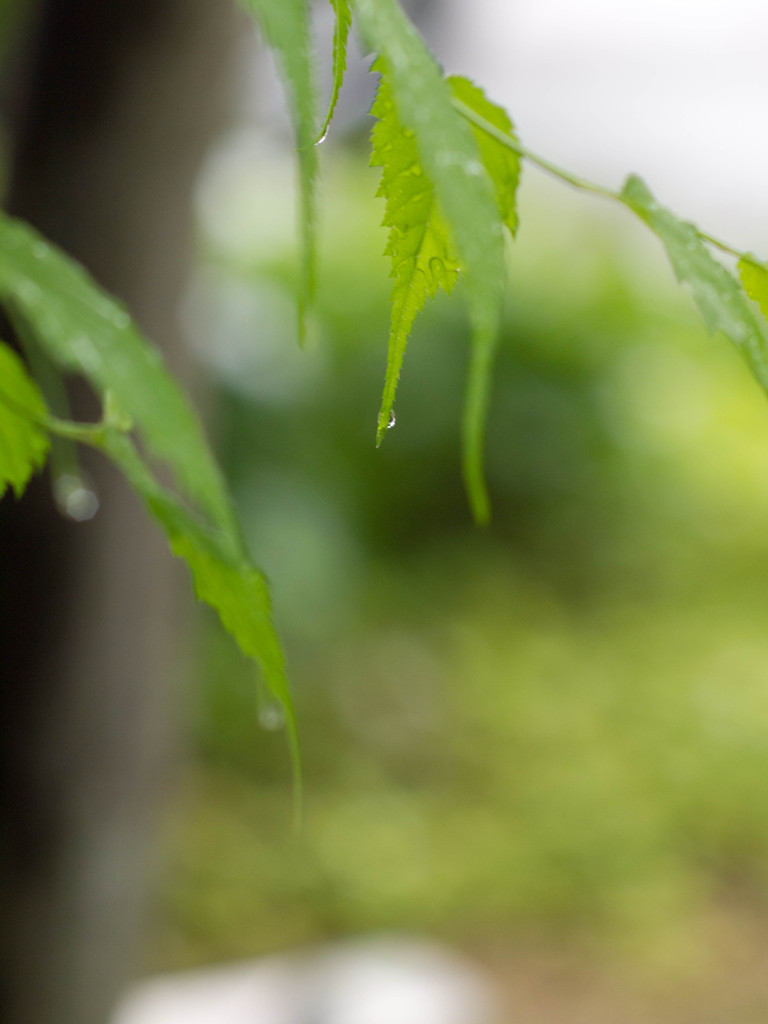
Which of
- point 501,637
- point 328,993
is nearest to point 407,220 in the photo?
point 328,993

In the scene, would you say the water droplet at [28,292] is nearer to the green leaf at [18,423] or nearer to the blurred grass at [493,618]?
the green leaf at [18,423]

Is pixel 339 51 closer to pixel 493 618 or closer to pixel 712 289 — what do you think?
pixel 712 289

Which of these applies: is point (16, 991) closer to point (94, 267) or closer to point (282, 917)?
point (94, 267)

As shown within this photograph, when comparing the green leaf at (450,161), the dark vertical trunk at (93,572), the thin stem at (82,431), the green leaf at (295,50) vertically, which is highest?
the dark vertical trunk at (93,572)

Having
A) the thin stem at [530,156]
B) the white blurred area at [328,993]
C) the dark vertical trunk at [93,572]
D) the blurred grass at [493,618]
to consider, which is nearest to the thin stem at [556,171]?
the thin stem at [530,156]

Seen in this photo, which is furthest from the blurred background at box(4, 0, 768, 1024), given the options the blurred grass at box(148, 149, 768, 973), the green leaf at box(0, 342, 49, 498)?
the green leaf at box(0, 342, 49, 498)

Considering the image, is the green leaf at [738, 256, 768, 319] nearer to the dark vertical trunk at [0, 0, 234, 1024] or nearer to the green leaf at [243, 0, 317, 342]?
the green leaf at [243, 0, 317, 342]
